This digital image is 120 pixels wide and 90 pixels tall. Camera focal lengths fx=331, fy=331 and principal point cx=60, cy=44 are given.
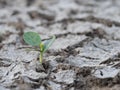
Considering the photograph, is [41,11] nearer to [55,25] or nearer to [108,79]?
[55,25]

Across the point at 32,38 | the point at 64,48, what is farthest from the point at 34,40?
the point at 64,48

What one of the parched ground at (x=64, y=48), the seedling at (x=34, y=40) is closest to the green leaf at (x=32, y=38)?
the seedling at (x=34, y=40)

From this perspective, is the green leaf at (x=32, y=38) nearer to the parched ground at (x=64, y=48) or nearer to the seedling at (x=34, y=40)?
the seedling at (x=34, y=40)

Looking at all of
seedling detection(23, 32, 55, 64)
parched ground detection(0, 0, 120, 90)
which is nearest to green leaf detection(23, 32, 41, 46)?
seedling detection(23, 32, 55, 64)

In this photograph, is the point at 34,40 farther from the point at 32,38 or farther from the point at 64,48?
the point at 64,48

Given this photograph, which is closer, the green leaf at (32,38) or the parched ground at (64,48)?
the parched ground at (64,48)

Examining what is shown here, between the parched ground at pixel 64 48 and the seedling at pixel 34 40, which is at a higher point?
the seedling at pixel 34 40
